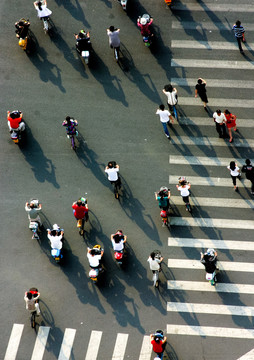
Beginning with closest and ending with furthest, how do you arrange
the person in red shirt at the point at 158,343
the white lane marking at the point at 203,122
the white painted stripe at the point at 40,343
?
the person in red shirt at the point at 158,343 → the white painted stripe at the point at 40,343 → the white lane marking at the point at 203,122

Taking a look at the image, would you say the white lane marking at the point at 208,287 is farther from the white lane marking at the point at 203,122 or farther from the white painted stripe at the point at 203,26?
the white painted stripe at the point at 203,26

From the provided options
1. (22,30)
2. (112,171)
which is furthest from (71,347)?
(22,30)

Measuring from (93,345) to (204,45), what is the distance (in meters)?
15.0

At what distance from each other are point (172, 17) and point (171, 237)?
11.2 metres

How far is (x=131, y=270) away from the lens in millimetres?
26422

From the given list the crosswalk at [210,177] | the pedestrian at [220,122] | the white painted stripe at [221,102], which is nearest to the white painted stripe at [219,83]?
the crosswalk at [210,177]

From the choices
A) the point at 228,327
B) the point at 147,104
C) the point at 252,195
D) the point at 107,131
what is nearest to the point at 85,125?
the point at 107,131

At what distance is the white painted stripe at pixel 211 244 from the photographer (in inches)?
1038

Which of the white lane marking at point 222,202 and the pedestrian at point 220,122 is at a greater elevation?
the pedestrian at point 220,122

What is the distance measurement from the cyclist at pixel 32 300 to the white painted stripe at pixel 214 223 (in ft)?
21.3

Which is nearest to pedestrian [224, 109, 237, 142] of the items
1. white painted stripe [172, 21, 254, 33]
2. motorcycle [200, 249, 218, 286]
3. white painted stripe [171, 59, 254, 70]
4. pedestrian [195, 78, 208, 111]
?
pedestrian [195, 78, 208, 111]

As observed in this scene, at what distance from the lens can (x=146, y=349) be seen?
2497 centimetres

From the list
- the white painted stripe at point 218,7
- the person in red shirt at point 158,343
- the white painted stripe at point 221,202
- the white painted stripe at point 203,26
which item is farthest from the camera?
the white painted stripe at point 218,7

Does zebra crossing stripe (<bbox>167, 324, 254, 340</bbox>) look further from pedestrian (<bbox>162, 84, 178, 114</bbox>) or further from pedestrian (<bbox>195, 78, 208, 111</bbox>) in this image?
pedestrian (<bbox>195, 78, 208, 111</bbox>)
